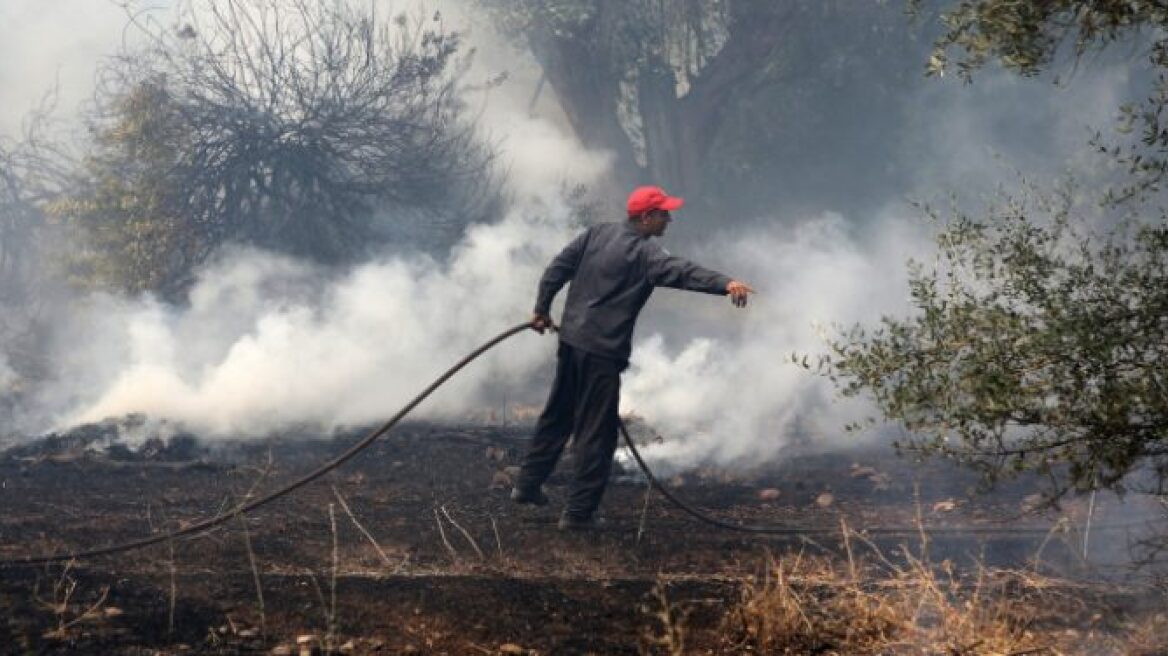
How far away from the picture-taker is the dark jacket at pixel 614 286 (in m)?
6.84

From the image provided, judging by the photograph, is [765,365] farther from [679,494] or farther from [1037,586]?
[1037,586]

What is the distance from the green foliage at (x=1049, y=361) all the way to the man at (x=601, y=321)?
1.70 metres

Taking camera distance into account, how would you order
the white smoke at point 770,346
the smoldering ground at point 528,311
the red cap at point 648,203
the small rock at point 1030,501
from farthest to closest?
the white smoke at point 770,346
the smoldering ground at point 528,311
the small rock at point 1030,501
the red cap at point 648,203

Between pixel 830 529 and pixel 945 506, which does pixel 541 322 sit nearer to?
pixel 830 529

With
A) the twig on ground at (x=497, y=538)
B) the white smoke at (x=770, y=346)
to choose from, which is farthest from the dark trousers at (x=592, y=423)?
the white smoke at (x=770, y=346)

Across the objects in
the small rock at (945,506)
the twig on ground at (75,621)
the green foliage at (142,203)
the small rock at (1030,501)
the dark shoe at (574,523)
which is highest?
the green foliage at (142,203)

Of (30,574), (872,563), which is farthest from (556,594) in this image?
(30,574)

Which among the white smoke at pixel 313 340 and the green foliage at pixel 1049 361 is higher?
the white smoke at pixel 313 340

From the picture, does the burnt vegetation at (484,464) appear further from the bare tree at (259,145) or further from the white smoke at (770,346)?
the white smoke at (770,346)

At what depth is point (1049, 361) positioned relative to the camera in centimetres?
484

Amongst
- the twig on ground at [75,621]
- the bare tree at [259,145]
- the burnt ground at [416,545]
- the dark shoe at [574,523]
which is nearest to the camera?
the twig on ground at [75,621]

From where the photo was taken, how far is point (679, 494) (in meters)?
8.55

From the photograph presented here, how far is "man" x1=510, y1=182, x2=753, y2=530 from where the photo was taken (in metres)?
6.85

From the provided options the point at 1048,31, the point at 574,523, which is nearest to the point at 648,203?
the point at 574,523
